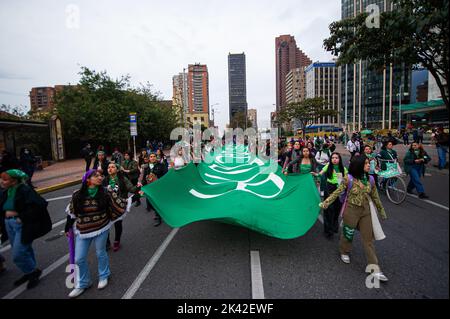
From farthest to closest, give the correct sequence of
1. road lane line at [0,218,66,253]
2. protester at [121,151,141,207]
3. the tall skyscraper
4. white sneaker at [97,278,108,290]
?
1. the tall skyscraper
2. protester at [121,151,141,207]
3. road lane line at [0,218,66,253]
4. white sneaker at [97,278,108,290]

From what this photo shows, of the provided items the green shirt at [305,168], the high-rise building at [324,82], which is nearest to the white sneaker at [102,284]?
the green shirt at [305,168]

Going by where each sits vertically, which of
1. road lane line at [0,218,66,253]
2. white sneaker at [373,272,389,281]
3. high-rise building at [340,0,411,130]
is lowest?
road lane line at [0,218,66,253]

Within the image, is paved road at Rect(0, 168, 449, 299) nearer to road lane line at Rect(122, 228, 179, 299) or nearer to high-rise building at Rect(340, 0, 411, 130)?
road lane line at Rect(122, 228, 179, 299)

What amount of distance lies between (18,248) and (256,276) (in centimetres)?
332

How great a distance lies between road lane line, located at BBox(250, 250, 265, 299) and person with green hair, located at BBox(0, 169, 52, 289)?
3.01 metres

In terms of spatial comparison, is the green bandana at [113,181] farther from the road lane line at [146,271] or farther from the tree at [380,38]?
the tree at [380,38]

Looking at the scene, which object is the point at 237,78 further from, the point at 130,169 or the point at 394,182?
the point at 130,169

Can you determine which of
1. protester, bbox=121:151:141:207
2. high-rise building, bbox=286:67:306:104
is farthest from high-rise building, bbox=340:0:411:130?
protester, bbox=121:151:141:207

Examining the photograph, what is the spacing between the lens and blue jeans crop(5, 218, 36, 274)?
308 cm

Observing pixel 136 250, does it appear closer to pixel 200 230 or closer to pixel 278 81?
pixel 200 230

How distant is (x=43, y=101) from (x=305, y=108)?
5781 inches

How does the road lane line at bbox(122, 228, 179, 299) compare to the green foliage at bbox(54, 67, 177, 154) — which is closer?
the road lane line at bbox(122, 228, 179, 299)
